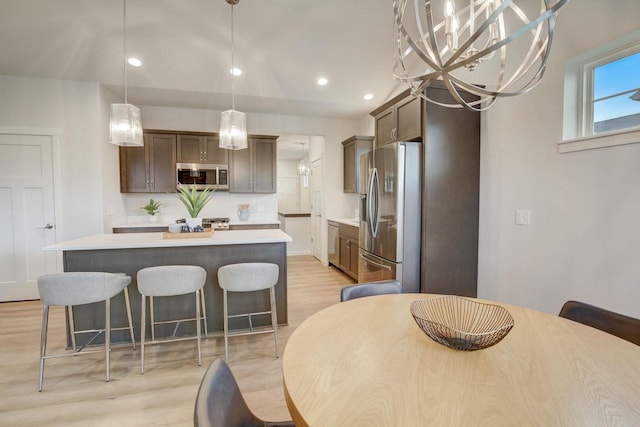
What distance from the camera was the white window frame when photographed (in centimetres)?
197

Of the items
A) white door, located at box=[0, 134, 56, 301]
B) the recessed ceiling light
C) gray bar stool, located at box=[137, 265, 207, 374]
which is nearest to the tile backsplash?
white door, located at box=[0, 134, 56, 301]

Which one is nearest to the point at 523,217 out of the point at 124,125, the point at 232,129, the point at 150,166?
the point at 232,129

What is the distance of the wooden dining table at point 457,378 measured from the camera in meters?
0.74

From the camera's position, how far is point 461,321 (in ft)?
4.30

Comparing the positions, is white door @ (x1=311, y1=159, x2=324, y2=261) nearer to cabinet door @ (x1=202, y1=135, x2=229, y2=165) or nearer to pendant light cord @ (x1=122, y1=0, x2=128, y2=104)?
cabinet door @ (x1=202, y1=135, x2=229, y2=165)

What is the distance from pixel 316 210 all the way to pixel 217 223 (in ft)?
7.36

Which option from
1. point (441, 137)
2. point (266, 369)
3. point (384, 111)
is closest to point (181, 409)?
point (266, 369)

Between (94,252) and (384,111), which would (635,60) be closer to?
(384,111)

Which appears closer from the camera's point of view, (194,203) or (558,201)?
(558,201)

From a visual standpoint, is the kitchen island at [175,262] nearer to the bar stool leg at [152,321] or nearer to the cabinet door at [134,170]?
the bar stool leg at [152,321]

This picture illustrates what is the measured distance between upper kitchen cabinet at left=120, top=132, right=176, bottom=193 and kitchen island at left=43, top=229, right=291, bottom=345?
2.08m

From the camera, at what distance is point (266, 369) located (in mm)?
2260

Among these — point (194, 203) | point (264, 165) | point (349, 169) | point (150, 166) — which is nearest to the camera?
point (194, 203)

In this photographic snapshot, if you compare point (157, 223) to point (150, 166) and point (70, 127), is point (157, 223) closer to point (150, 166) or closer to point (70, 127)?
point (150, 166)
